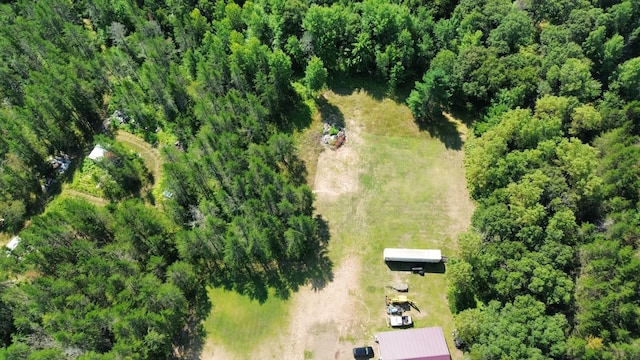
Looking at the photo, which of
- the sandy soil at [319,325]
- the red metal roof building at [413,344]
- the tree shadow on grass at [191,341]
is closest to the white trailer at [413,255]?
the sandy soil at [319,325]

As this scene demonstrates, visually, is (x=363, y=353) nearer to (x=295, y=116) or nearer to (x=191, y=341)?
(x=191, y=341)

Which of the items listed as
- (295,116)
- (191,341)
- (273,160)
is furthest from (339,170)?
(191,341)

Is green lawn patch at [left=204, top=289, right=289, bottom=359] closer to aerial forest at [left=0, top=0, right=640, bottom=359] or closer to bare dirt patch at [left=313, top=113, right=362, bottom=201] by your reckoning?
aerial forest at [left=0, top=0, right=640, bottom=359]

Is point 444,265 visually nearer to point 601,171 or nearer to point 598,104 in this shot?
point 601,171

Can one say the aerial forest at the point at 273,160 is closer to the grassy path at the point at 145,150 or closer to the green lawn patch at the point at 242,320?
the grassy path at the point at 145,150

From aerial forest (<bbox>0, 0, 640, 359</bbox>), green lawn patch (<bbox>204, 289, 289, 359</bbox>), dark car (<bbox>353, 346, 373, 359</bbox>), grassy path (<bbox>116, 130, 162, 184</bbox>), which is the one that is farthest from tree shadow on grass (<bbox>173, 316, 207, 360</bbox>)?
grassy path (<bbox>116, 130, 162, 184</bbox>)

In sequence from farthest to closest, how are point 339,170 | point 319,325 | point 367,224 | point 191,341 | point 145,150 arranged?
point 145,150
point 339,170
point 367,224
point 319,325
point 191,341

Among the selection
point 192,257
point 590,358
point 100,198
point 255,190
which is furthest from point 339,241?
point 100,198

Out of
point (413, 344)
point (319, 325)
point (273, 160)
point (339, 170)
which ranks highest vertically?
point (273, 160)
